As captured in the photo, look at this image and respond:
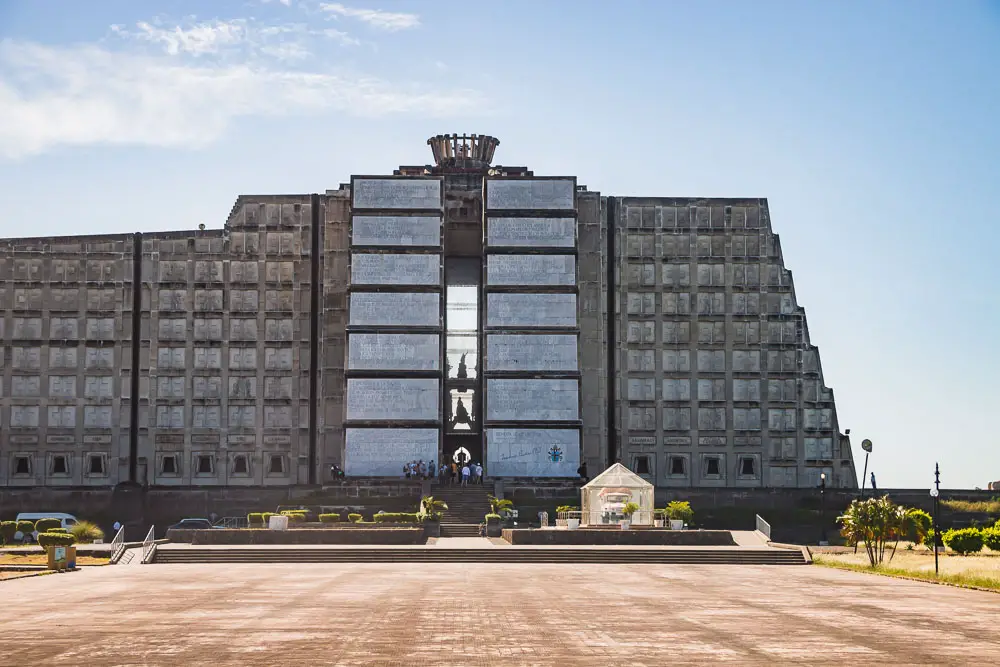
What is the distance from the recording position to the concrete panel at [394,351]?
9688 centimetres

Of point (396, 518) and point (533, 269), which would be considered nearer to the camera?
point (396, 518)

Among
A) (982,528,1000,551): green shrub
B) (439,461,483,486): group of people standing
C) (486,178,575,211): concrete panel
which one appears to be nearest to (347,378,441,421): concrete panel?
(439,461,483,486): group of people standing

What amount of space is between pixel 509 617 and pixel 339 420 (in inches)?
2708

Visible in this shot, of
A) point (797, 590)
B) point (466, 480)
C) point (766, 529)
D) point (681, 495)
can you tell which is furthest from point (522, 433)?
point (797, 590)

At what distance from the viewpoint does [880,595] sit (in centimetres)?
3856

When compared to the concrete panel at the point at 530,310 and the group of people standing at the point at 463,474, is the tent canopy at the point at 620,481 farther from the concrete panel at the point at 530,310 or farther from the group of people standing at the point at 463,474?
the concrete panel at the point at 530,310

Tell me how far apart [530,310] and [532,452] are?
10225mm

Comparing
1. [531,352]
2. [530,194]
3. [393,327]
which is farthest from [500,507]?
[530,194]

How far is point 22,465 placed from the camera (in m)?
98.6

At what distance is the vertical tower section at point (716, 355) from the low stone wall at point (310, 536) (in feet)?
132

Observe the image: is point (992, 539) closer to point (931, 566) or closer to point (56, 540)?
point (931, 566)

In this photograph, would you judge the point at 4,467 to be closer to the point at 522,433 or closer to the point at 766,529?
the point at 522,433

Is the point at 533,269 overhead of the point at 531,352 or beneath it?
overhead

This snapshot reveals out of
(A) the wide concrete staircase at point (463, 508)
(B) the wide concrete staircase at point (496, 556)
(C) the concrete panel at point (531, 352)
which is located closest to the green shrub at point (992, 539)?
(B) the wide concrete staircase at point (496, 556)
